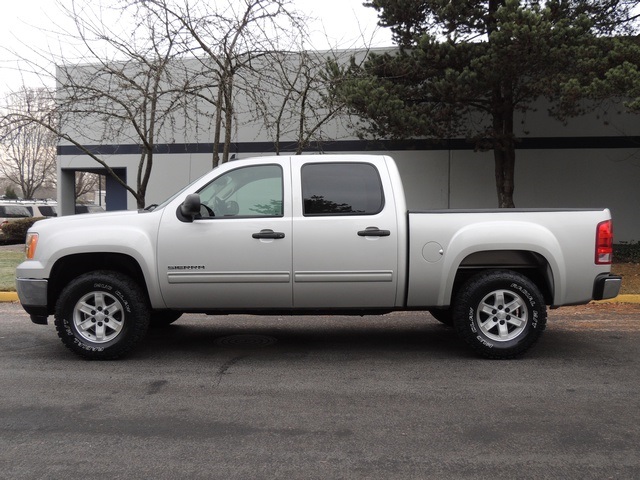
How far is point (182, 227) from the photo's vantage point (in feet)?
18.2

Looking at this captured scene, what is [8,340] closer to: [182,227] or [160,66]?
[182,227]

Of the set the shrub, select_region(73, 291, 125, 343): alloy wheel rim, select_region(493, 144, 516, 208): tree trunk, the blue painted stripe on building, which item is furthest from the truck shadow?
the shrub

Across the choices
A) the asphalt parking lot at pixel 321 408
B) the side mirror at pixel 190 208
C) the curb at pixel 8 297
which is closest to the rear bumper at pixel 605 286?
the asphalt parking lot at pixel 321 408

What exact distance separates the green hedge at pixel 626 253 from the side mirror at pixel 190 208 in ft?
37.7

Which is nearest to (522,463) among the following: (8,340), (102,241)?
(102,241)

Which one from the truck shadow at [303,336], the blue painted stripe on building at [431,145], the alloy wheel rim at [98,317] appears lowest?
the truck shadow at [303,336]

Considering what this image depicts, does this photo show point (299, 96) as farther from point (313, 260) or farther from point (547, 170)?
point (547, 170)

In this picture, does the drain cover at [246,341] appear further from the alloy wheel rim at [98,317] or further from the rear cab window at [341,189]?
the rear cab window at [341,189]

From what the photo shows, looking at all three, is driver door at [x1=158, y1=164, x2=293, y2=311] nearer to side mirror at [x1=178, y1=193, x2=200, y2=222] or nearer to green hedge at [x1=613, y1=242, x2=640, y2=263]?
side mirror at [x1=178, y1=193, x2=200, y2=222]

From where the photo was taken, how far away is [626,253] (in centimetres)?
1438

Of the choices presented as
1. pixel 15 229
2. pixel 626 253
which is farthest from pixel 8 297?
pixel 626 253

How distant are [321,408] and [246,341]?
2402 millimetres

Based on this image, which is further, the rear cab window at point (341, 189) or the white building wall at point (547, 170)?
the white building wall at point (547, 170)

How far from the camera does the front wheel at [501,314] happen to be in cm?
555
